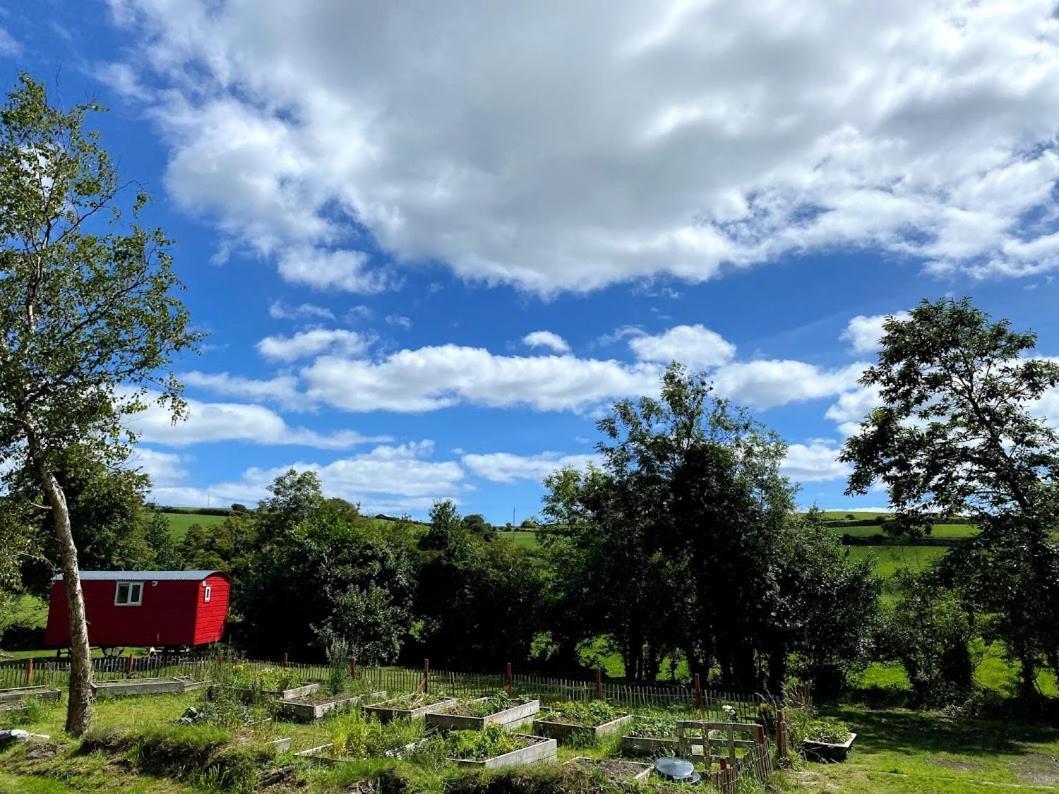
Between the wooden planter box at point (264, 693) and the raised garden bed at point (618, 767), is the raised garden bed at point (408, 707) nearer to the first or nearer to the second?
the wooden planter box at point (264, 693)

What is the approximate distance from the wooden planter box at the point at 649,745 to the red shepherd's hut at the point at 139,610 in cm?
2135

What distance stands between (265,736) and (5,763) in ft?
15.2

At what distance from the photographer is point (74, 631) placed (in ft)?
48.5

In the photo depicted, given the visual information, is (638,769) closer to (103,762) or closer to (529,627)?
(103,762)

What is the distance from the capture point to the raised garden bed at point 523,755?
1119 centimetres

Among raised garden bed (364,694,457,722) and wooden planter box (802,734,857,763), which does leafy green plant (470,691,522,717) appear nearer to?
raised garden bed (364,694,457,722)

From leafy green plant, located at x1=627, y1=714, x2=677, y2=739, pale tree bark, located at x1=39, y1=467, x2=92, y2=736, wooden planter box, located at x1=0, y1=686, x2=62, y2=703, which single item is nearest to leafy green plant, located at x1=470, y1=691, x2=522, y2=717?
leafy green plant, located at x1=627, y1=714, x2=677, y2=739

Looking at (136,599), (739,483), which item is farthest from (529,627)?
(136,599)

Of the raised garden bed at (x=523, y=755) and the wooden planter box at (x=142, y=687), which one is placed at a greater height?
the raised garden bed at (x=523, y=755)

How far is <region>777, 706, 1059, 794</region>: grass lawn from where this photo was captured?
38.8 ft

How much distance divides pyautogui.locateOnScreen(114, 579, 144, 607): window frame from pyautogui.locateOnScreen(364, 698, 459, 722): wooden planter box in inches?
653

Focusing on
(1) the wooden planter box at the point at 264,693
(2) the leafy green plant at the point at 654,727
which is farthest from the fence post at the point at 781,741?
(1) the wooden planter box at the point at 264,693

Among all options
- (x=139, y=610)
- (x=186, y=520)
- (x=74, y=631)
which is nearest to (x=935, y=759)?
(x=74, y=631)

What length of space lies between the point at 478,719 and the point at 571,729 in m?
1.98
